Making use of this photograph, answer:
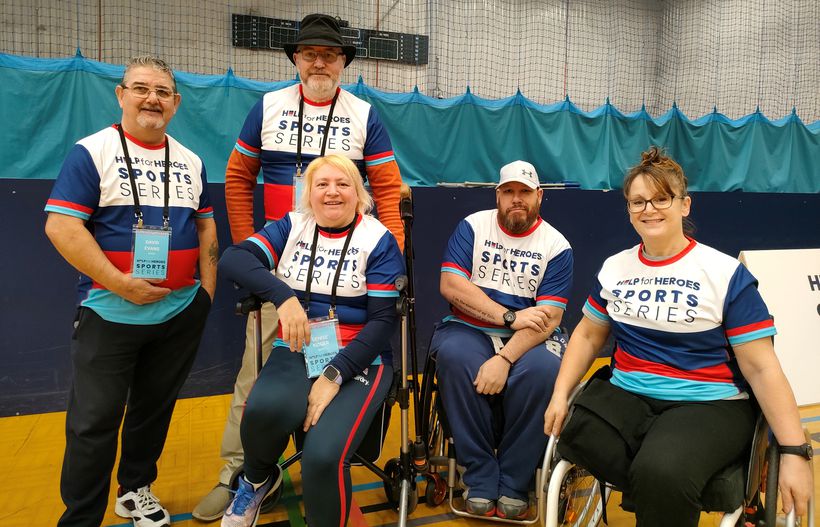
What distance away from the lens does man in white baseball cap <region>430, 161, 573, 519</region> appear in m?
2.06

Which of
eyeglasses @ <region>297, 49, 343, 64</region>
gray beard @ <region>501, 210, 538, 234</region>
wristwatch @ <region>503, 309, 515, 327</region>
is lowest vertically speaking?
wristwatch @ <region>503, 309, 515, 327</region>

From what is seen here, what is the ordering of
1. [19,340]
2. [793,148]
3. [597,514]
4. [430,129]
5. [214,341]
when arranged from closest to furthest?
[597,514] → [19,340] → [214,341] → [430,129] → [793,148]

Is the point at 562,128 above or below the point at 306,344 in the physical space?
above

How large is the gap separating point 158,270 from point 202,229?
27 centimetres

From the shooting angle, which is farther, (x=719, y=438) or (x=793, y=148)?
(x=793, y=148)

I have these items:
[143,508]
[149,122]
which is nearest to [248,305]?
[149,122]

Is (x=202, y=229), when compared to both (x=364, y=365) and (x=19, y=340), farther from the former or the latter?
(x=19, y=340)

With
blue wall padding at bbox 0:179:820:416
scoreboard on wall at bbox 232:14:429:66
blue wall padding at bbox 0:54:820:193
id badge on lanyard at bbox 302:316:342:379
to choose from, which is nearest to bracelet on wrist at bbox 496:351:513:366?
id badge on lanyard at bbox 302:316:342:379

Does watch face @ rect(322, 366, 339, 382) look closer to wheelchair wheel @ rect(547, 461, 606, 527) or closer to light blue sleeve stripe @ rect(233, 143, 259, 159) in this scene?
wheelchair wheel @ rect(547, 461, 606, 527)

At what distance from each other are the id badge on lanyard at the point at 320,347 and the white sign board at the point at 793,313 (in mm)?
2430

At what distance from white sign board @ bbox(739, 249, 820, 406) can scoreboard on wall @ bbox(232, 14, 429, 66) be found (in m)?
4.66

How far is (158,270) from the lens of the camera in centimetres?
179

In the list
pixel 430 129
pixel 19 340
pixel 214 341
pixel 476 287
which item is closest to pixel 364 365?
pixel 476 287

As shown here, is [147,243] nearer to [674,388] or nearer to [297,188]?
[297,188]
